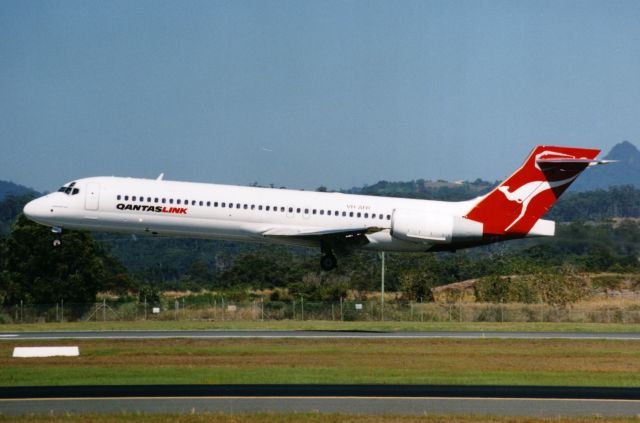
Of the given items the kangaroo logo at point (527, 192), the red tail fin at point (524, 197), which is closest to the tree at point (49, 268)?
the red tail fin at point (524, 197)

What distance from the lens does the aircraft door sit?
49.0 m

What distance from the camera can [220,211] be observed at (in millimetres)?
48469

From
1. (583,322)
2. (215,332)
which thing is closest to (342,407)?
(215,332)

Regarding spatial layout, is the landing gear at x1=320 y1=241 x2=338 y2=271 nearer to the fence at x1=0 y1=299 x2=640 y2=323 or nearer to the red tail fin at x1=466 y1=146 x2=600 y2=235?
the red tail fin at x1=466 y1=146 x2=600 y2=235

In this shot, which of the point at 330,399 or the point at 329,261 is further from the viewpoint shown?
the point at 329,261

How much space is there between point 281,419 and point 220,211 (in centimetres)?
2671

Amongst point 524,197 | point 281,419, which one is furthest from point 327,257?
point 281,419

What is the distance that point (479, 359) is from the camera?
121 feet

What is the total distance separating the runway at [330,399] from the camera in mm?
23750

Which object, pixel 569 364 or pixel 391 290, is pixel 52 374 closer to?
pixel 569 364

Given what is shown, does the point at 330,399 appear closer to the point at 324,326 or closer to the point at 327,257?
the point at 327,257

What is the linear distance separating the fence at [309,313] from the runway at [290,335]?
9.73 metres

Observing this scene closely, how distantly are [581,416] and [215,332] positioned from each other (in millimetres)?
27092

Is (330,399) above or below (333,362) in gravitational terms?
below
